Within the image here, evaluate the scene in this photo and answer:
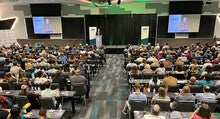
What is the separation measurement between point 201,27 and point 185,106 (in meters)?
13.6

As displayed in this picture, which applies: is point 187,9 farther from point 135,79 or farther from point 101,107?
point 101,107

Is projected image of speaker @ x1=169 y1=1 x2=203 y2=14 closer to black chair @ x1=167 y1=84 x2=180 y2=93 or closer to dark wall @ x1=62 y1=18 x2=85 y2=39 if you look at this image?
dark wall @ x1=62 y1=18 x2=85 y2=39

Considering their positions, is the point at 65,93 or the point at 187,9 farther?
the point at 187,9

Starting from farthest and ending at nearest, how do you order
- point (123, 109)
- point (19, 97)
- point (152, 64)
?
point (152, 64) → point (123, 109) → point (19, 97)

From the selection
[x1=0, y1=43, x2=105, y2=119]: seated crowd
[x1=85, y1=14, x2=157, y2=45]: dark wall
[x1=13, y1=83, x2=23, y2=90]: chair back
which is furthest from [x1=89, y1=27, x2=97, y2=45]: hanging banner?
[x1=13, y1=83, x2=23, y2=90]: chair back

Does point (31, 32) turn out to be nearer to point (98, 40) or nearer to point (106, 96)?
point (98, 40)

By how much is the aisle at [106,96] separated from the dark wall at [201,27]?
6.56m

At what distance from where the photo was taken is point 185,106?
548 cm

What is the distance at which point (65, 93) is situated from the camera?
22.0 feet

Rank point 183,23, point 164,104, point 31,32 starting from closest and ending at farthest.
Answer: point 164,104 < point 183,23 < point 31,32

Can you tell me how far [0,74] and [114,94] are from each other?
4799 millimetres

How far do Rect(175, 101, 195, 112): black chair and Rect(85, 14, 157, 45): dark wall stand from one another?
12.7 meters

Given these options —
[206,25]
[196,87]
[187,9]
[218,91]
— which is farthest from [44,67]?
[206,25]

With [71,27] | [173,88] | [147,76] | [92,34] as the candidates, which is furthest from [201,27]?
[173,88]
